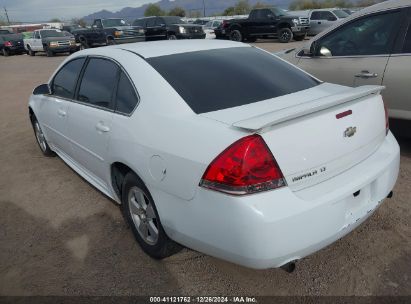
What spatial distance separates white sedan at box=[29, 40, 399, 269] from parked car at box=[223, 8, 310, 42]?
751 inches

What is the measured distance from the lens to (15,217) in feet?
12.5

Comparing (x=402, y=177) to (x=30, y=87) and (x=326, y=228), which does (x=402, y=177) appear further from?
(x=30, y=87)

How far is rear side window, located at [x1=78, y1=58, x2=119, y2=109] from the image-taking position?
10.5 ft

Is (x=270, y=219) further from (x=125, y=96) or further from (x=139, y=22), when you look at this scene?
(x=139, y=22)

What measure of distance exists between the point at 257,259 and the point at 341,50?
137 inches

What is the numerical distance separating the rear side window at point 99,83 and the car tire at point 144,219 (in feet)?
2.27

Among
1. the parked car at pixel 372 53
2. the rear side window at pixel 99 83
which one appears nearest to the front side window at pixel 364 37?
the parked car at pixel 372 53

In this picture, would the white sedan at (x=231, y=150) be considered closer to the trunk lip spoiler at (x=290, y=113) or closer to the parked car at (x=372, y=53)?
the trunk lip spoiler at (x=290, y=113)

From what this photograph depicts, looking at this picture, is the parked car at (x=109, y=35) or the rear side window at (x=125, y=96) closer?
the rear side window at (x=125, y=96)

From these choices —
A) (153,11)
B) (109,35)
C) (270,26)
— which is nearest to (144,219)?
(270,26)

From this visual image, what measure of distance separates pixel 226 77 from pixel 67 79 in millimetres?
1993

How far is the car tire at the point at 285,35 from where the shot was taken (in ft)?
69.6

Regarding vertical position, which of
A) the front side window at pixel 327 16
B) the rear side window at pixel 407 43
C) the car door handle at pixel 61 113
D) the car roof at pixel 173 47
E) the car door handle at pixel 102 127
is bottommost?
the front side window at pixel 327 16

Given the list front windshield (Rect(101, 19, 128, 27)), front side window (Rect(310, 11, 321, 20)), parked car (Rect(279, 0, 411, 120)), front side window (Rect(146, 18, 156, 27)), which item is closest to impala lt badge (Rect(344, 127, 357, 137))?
parked car (Rect(279, 0, 411, 120))
